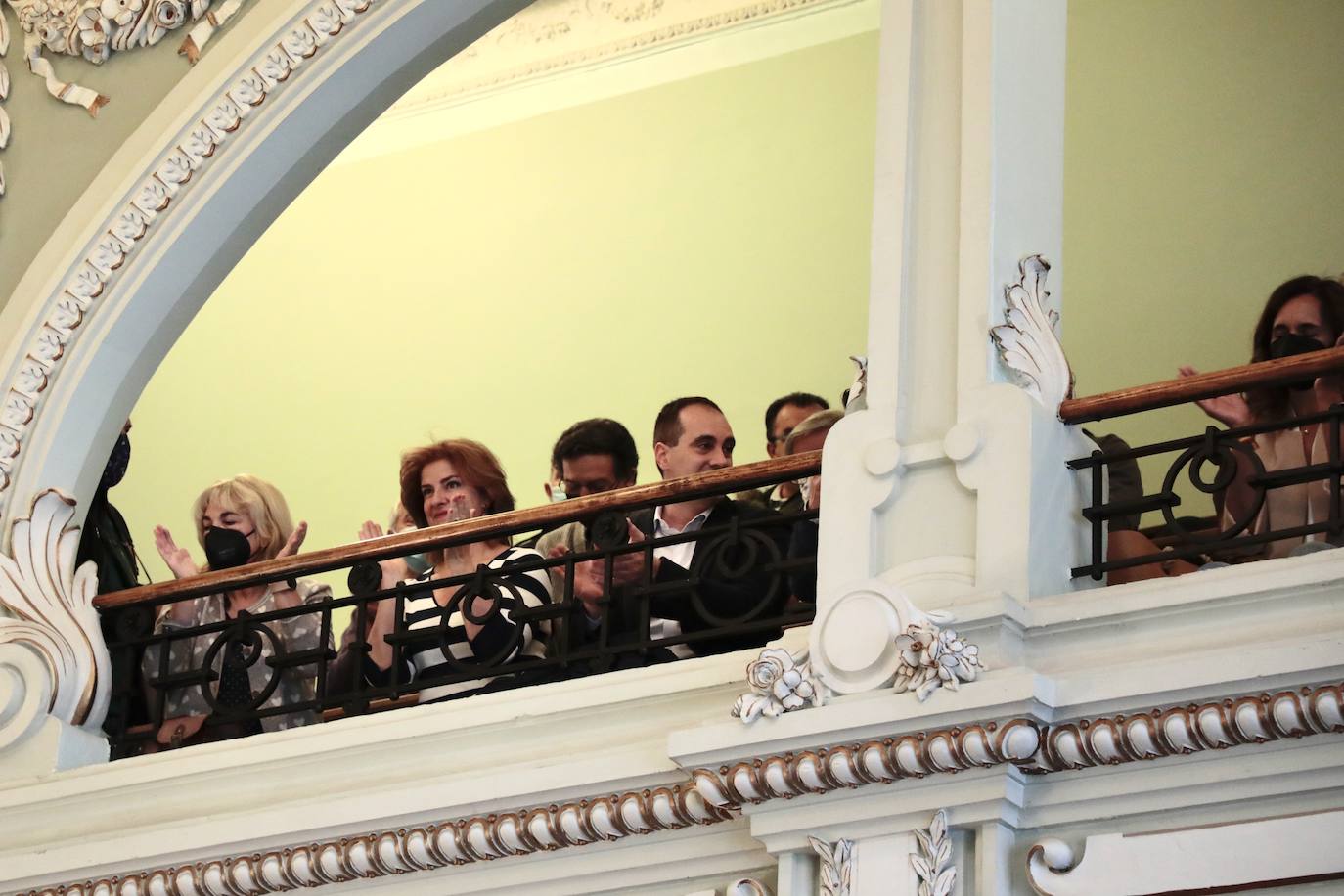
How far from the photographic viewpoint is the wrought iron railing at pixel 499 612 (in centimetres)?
529

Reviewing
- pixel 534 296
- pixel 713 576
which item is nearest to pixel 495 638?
pixel 713 576

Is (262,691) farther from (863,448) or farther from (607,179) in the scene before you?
(607,179)

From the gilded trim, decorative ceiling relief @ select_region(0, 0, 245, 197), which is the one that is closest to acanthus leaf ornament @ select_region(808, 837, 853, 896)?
the gilded trim

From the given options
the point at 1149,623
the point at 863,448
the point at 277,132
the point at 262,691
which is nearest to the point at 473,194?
the point at 277,132

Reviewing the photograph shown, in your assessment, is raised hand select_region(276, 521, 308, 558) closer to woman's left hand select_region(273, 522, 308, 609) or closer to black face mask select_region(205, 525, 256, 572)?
woman's left hand select_region(273, 522, 308, 609)

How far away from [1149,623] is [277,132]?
2965mm

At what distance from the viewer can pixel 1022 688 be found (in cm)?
441

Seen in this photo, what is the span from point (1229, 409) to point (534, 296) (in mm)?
4762

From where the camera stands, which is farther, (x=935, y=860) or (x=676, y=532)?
(x=676, y=532)

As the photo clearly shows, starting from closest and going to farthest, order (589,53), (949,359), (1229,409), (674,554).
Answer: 1. (949,359)
2. (1229,409)
3. (674,554)
4. (589,53)

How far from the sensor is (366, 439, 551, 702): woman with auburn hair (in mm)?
5551

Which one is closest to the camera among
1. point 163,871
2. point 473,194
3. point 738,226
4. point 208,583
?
point 163,871

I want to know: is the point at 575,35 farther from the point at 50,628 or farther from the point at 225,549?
the point at 50,628

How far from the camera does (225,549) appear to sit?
648 centimetres
